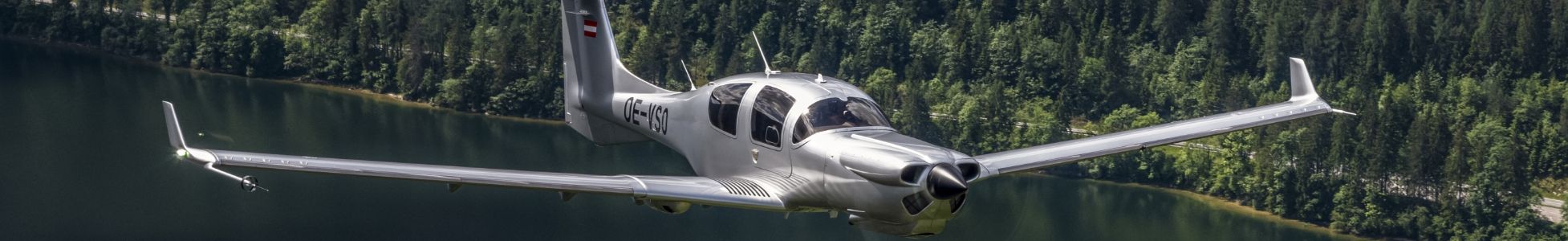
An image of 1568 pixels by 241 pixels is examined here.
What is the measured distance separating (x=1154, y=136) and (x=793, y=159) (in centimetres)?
813

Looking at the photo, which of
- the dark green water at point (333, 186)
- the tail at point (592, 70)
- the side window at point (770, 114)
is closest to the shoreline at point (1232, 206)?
the dark green water at point (333, 186)

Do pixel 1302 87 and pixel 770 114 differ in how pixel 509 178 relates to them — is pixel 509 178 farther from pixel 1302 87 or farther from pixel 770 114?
pixel 1302 87

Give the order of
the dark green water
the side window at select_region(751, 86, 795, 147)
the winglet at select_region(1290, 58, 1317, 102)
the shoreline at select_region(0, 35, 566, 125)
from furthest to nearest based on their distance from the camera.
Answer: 1. the shoreline at select_region(0, 35, 566, 125)
2. the dark green water
3. the winglet at select_region(1290, 58, 1317, 102)
4. the side window at select_region(751, 86, 795, 147)

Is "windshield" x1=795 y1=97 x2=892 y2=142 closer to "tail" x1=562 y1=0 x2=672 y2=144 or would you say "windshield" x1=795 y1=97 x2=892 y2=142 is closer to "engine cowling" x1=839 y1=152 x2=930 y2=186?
"engine cowling" x1=839 y1=152 x2=930 y2=186

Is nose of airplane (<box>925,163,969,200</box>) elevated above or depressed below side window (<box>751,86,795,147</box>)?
below

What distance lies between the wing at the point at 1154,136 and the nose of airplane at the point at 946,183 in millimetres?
1650

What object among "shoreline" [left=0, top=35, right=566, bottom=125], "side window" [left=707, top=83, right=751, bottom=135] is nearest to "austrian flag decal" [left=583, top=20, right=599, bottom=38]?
"side window" [left=707, top=83, right=751, bottom=135]

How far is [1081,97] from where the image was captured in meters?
89.6

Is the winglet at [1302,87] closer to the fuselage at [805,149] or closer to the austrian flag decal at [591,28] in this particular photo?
the fuselage at [805,149]

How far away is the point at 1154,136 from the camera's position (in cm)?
3095

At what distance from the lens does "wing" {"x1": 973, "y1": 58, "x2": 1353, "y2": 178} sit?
90.8 feet

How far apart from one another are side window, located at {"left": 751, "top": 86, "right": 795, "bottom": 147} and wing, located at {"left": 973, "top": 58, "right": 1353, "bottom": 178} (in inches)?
127

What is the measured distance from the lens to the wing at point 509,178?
23.1 metres

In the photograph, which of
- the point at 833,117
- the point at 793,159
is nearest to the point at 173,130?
the point at 793,159
